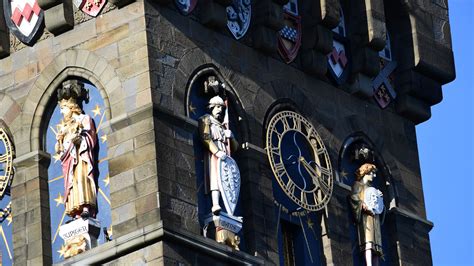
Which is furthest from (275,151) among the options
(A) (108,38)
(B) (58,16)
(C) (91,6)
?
(B) (58,16)

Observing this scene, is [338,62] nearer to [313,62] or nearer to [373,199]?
[313,62]

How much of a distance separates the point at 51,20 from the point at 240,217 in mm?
4529

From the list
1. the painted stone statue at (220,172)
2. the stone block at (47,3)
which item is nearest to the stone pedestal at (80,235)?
the painted stone statue at (220,172)

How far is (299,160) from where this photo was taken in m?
52.4

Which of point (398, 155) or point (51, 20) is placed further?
point (398, 155)

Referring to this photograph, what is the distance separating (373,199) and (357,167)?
2.48 feet

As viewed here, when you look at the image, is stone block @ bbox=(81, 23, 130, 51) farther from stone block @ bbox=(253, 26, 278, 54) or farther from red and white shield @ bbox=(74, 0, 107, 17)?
stone block @ bbox=(253, 26, 278, 54)

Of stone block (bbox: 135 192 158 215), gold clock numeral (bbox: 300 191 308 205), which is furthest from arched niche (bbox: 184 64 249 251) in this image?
gold clock numeral (bbox: 300 191 308 205)

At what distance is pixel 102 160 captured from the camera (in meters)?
50.2

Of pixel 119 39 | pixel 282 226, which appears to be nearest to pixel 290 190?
pixel 282 226

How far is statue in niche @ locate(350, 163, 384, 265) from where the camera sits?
5306 cm

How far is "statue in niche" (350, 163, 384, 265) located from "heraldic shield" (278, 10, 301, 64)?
8.12 feet

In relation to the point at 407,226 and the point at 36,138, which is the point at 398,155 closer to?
the point at 407,226

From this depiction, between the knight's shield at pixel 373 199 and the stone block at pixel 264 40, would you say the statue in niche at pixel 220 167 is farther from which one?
the knight's shield at pixel 373 199
